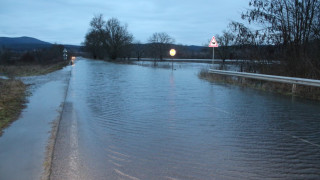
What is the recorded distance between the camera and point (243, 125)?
7715 mm

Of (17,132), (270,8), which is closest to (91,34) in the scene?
(270,8)

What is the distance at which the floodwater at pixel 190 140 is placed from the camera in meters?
4.74

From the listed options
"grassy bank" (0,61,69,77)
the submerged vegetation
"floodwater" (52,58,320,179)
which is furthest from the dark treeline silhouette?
"floodwater" (52,58,320,179)

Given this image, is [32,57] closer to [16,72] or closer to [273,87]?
[16,72]

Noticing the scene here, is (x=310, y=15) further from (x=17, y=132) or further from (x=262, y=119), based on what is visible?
(x=17, y=132)

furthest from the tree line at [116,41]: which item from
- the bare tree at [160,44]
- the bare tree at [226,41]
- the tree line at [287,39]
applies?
the tree line at [287,39]

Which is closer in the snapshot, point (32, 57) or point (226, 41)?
point (226, 41)

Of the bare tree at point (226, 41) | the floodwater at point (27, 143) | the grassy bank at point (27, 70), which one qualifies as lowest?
the grassy bank at point (27, 70)

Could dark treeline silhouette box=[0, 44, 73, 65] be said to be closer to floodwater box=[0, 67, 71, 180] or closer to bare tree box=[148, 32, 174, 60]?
bare tree box=[148, 32, 174, 60]

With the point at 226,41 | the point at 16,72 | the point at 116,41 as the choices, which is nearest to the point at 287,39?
the point at 226,41

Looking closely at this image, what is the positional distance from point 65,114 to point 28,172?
4.64 metres

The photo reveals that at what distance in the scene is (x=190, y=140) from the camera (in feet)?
20.9

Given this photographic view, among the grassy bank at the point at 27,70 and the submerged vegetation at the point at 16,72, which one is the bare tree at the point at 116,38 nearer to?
the submerged vegetation at the point at 16,72

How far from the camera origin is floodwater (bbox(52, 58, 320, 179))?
4.74m
